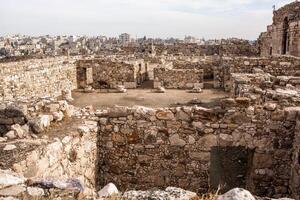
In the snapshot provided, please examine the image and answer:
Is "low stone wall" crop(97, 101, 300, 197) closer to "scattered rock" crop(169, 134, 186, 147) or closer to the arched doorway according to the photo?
"scattered rock" crop(169, 134, 186, 147)

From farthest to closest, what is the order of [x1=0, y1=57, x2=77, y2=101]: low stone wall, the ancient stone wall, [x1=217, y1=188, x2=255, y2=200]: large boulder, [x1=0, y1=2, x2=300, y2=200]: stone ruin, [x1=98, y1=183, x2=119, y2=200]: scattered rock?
1. the ancient stone wall
2. [x1=0, y1=57, x2=77, y2=101]: low stone wall
3. [x1=0, y1=2, x2=300, y2=200]: stone ruin
4. [x1=98, y1=183, x2=119, y2=200]: scattered rock
5. [x1=217, y1=188, x2=255, y2=200]: large boulder

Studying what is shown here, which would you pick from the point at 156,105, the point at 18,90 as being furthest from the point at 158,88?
the point at 18,90

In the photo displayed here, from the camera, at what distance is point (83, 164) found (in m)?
6.15

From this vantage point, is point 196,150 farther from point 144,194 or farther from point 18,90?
point 18,90

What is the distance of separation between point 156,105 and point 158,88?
299 cm

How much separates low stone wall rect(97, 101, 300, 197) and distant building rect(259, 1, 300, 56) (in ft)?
47.0

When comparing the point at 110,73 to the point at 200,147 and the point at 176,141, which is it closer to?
the point at 176,141

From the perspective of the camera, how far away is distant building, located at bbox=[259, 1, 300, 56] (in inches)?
780

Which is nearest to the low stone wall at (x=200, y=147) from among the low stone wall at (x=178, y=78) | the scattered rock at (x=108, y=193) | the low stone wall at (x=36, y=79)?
the scattered rock at (x=108, y=193)

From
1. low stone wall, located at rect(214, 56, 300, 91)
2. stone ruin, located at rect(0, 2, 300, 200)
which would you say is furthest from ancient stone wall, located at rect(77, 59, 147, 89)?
stone ruin, located at rect(0, 2, 300, 200)

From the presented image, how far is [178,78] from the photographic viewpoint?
15922 mm

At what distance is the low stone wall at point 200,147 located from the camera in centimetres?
638

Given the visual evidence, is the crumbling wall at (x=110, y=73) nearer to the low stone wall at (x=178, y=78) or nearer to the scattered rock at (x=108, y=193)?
the low stone wall at (x=178, y=78)

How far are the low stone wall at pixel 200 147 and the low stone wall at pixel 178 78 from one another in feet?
30.0
